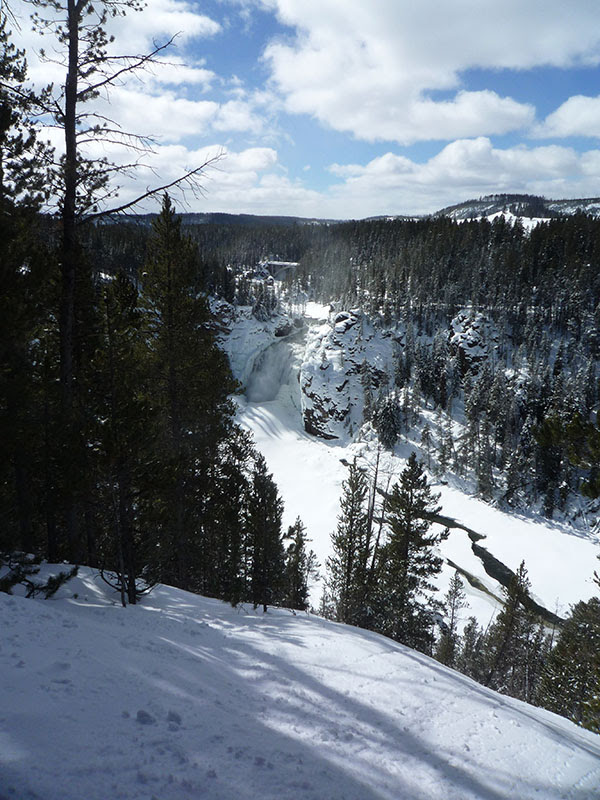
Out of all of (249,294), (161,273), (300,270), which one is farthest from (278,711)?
(300,270)

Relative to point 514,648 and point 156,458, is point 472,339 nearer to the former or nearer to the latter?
point 514,648

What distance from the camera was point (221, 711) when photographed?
13.8ft

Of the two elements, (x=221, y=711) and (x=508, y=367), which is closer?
(x=221, y=711)

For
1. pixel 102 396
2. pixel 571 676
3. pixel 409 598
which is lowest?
pixel 571 676

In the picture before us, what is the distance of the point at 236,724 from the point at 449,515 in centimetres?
4828

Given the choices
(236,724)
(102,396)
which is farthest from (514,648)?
(102,396)

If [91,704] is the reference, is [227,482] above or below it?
below

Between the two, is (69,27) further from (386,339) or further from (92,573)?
(386,339)

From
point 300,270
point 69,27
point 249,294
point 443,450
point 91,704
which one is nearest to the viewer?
point 91,704

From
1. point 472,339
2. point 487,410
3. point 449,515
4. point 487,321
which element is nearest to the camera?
point 449,515

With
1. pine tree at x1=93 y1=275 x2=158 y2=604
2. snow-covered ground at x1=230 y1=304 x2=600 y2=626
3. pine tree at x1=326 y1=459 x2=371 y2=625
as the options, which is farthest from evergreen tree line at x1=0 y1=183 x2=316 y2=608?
snow-covered ground at x1=230 y1=304 x2=600 y2=626

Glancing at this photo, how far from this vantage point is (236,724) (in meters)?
4.04

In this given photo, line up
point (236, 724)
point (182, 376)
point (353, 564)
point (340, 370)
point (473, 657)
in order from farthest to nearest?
point (340, 370)
point (473, 657)
point (353, 564)
point (182, 376)
point (236, 724)

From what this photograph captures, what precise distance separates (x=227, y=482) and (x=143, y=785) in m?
11.0
